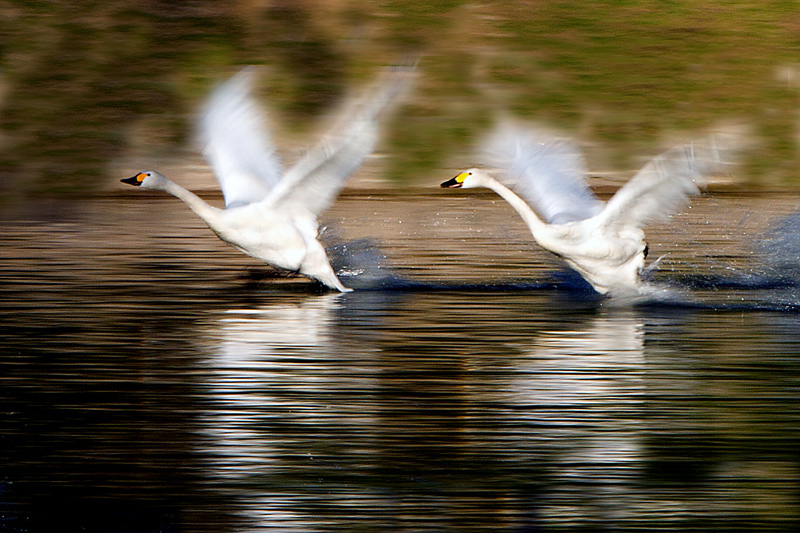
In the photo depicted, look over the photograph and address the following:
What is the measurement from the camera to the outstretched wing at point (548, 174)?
1055 centimetres

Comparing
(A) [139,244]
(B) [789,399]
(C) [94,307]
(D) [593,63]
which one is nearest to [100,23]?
(D) [593,63]

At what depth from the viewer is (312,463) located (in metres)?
5.66

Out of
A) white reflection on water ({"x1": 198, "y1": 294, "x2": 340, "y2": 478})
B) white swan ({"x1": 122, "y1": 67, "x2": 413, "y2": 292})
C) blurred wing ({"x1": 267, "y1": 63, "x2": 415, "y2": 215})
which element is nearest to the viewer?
white reflection on water ({"x1": 198, "y1": 294, "x2": 340, "y2": 478})

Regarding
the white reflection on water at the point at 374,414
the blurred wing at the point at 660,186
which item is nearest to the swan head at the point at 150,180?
the white reflection on water at the point at 374,414

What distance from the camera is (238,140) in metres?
10.9

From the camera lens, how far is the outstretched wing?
34.6ft

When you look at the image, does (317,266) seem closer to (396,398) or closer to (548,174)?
(548,174)

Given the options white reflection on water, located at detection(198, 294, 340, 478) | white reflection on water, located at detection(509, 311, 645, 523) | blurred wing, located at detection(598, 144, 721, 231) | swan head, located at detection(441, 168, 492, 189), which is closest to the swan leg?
white reflection on water, located at detection(198, 294, 340, 478)

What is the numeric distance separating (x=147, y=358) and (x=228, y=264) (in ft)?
14.1

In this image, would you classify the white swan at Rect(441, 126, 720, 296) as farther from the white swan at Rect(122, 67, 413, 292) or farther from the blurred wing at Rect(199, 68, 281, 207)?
the blurred wing at Rect(199, 68, 281, 207)

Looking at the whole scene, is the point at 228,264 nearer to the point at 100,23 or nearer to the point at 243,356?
the point at 243,356

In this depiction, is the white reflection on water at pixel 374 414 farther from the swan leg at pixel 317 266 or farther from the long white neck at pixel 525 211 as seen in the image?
the swan leg at pixel 317 266

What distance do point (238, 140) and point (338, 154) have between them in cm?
163

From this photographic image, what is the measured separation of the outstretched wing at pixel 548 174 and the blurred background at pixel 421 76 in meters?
8.12
